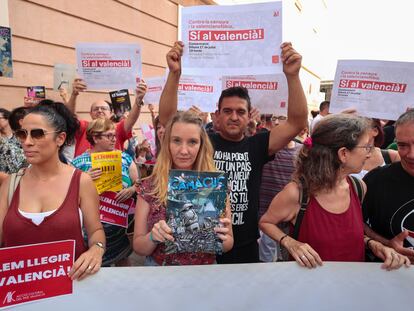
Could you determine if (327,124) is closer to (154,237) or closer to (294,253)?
(294,253)

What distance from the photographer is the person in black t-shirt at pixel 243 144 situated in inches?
85.2

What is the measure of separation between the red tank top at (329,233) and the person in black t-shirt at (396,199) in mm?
235

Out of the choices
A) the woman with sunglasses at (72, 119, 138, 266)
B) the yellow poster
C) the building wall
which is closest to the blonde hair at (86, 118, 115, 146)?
the woman with sunglasses at (72, 119, 138, 266)

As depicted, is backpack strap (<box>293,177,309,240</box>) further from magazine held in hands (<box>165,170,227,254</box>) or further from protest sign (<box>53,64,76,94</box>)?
protest sign (<box>53,64,76,94</box>)

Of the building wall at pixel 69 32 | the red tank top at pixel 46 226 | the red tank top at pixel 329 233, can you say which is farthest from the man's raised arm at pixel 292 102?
the building wall at pixel 69 32

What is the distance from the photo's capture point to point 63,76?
4102 mm

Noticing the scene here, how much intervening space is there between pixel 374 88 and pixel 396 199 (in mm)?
1199

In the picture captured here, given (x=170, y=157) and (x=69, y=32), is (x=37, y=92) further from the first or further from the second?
(x=170, y=157)

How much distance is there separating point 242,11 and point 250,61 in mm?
334

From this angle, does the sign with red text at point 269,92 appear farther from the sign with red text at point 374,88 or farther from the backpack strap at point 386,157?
the backpack strap at point 386,157

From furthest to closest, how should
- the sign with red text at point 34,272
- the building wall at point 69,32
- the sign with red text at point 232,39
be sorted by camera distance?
the building wall at point 69,32 < the sign with red text at point 232,39 < the sign with red text at point 34,272

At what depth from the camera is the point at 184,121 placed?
186cm

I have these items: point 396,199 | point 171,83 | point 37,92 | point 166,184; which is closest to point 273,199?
point 166,184

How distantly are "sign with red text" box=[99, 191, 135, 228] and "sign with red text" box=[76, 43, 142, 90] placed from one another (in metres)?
1.44
